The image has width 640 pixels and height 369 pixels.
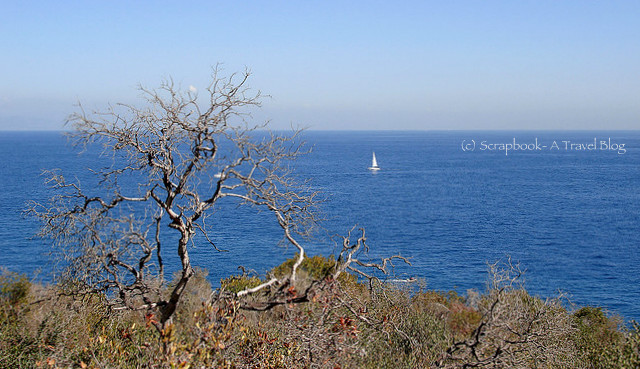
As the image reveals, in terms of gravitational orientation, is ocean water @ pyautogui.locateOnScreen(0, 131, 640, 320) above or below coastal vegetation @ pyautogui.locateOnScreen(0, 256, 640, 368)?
below

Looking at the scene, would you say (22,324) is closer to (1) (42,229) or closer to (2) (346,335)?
(1) (42,229)

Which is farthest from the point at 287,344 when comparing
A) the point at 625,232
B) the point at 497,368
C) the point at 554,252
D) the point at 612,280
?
the point at 625,232

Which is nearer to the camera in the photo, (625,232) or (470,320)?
(470,320)

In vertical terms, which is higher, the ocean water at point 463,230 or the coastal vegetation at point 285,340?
the coastal vegetation at point 285,340

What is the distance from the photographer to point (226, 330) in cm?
618

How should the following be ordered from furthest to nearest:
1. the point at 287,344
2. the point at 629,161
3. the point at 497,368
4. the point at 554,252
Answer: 1. the point at 629,161
2. the point at 554,252
3. the point at 497,368
4. the point at 287,344

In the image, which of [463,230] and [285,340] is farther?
[463,230]

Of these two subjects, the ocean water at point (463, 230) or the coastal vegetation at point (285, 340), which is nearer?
the coastal vegetation at point (285, 340)

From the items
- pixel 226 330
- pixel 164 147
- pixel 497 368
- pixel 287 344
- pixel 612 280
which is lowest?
pixel 612 280

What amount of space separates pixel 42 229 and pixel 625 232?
6096 cm

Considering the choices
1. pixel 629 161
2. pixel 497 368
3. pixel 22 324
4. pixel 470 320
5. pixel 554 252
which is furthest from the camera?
pixel 629 161

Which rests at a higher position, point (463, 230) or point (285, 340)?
point (285, 340)

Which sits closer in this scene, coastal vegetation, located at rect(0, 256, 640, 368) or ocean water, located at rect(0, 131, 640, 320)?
coastal vegetation, located at rect(0, 256, 640, 368)

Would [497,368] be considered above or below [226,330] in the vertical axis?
below
